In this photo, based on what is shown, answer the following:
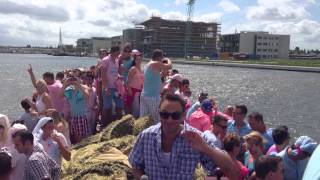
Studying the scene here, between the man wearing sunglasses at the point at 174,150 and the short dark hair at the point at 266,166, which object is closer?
the man wearing sunglasses at the point at 174,150

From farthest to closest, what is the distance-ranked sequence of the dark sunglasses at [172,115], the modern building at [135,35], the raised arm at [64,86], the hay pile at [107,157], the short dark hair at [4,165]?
the modern building at [135,35] < the raised arm at [64,86] < the hay pile at [107,157] < the short dark hair at [4,165] < the dark sunglasses at [172,115]

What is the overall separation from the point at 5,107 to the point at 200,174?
24567 mm

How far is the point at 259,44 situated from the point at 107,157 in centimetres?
18318

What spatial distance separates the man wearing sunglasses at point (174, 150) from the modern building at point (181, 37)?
16346 centimetres

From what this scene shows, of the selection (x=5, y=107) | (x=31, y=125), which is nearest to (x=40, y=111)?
(x=31, y=125)

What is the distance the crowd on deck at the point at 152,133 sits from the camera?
4039 mm

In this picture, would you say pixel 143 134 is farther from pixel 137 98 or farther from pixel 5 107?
pixel 5 107

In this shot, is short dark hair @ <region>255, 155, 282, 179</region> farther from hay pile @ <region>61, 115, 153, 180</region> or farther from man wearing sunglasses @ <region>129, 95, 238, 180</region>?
hay pile @ <region>61, 115, 153, 180</region>

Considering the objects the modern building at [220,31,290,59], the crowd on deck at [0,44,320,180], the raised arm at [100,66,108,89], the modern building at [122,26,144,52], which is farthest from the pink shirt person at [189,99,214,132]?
the modern building at [220,31,290,59]

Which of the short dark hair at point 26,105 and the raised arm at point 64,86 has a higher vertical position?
the raised arm at point 64,86

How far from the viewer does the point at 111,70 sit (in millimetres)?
10758

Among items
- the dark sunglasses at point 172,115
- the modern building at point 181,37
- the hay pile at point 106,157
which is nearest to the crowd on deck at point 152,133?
the dark sunglasses at point 172,115

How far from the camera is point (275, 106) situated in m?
38.5

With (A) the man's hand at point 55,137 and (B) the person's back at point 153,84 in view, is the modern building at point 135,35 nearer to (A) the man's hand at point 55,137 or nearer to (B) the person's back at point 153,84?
(B) the person's back at point 153,84
